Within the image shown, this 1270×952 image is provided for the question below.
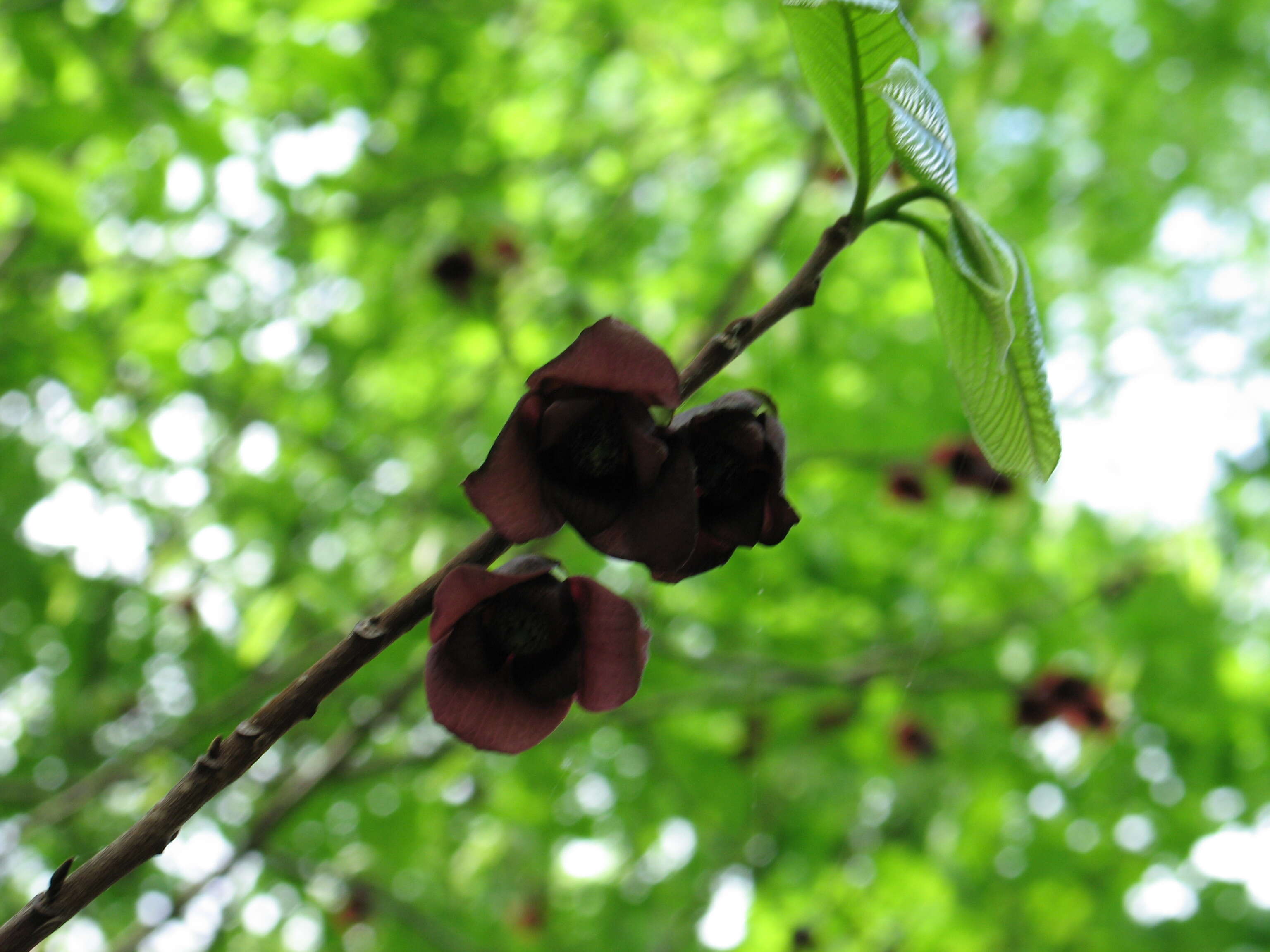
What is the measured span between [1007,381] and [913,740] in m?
2.26

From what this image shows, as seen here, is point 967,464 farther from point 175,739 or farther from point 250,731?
point 250,731

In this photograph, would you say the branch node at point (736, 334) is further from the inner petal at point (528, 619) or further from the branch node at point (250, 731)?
the branch node at point (250, 731)

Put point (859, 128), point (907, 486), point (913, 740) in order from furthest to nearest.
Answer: point (913, 740) < point (907, 486) < point (859, 128)

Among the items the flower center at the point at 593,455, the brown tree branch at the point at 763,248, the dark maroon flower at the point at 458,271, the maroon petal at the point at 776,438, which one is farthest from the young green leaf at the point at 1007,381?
the dark maroon flower at the point at 458,271

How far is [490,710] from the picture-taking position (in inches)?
23.8

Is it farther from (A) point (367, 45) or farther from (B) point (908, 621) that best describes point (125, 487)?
(B) point (908, 621)

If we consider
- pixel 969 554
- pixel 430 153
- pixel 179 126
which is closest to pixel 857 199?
pixel 179 126

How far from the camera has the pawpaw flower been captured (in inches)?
22.0

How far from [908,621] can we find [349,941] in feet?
6.23

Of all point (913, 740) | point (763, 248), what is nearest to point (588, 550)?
point (763, 248)

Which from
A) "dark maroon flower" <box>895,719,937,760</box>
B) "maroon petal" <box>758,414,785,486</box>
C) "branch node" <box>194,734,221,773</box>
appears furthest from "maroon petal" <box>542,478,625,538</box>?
"dark maroon flower" <box>895,719,937,760</box>

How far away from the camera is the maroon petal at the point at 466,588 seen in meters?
0.54

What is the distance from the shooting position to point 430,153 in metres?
2.50

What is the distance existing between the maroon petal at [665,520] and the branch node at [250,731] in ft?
0.68
